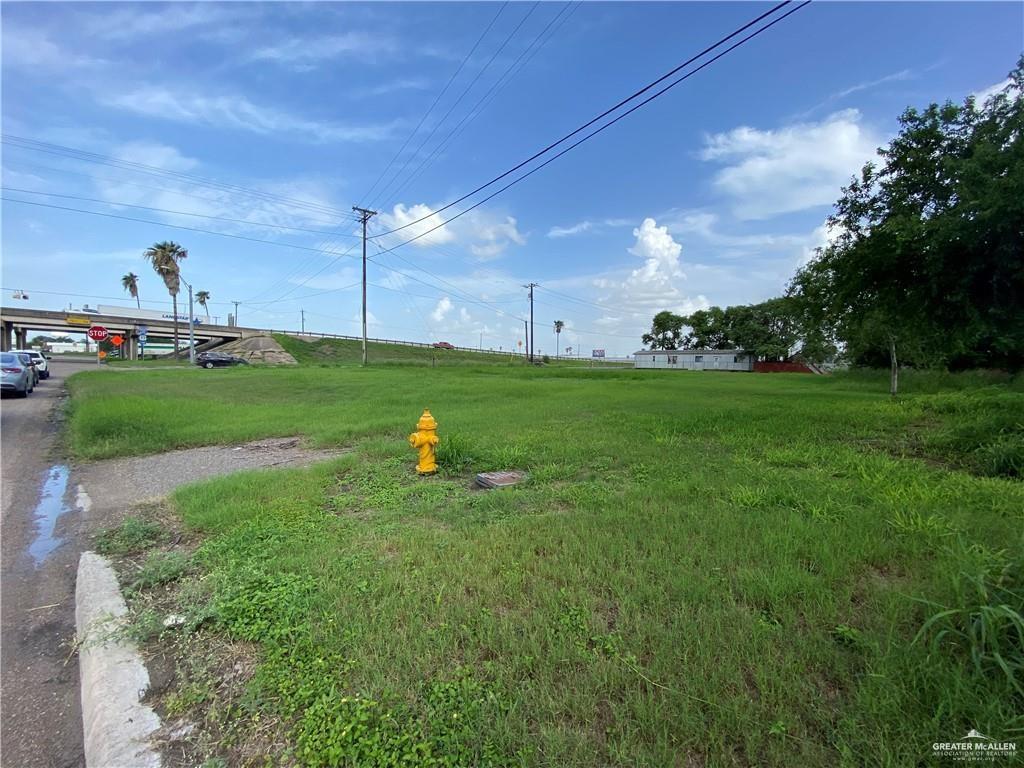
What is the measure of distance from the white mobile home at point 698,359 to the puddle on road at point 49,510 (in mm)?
70229

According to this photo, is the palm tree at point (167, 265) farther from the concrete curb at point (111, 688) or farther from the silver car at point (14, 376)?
the concrete curb at point (111, 688)

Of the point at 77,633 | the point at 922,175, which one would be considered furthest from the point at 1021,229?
the point at 77,633

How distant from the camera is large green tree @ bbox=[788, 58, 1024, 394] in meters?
8.17

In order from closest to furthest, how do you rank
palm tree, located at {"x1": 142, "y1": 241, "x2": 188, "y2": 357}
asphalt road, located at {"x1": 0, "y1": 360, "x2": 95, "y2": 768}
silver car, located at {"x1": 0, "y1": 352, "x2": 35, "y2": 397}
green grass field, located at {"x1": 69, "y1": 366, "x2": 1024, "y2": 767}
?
green grass field, located at {"x1": 69, "y1": 366, "x2": 1024, "y2": 767} → asphalt road, located at {"x1": 0, "y1": 360, "x2": 95, "y2": 768} → silver car, located at {"x1": 0, "y1": 352, "x2": 35, "y2": 397} → palm tree, located at {"x1": 142, "y1": 241, "x2": 188, "y2": 357}

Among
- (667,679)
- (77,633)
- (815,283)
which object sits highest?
(815,283)

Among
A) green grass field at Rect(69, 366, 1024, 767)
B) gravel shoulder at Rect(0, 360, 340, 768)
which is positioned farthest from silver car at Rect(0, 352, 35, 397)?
green grass field at Rect(69, 366, 1024, 767)

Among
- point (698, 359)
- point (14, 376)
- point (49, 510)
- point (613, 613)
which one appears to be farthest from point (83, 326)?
point (698, 359)

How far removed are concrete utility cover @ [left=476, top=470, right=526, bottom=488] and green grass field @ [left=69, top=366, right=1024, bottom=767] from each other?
0.72ft

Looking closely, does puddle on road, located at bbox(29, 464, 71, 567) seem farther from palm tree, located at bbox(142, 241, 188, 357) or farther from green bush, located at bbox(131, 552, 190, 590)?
palm tree, located at bbox(142, 241, 188, 357)

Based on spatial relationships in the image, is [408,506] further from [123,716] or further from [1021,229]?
[1021,229]

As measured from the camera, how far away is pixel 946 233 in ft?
27.3

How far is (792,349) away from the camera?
6384 cm

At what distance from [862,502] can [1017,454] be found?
301 centimetres

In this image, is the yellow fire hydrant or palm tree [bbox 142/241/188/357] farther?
palm tree [bbox 142/241/188/357]
